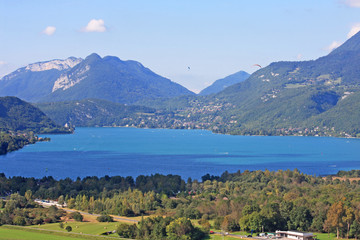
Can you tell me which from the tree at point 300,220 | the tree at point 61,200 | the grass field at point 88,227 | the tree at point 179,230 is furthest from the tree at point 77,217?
the tree at point 300,220

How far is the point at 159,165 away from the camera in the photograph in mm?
94188

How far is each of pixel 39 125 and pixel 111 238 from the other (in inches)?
6058

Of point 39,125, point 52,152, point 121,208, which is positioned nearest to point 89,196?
point 121,208

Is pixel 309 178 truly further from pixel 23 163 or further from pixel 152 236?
pixel 23 163

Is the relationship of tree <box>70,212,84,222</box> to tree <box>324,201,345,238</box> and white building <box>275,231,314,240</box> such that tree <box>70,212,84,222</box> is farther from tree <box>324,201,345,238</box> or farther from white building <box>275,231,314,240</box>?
A: tree <box>324,201,345,238</box>

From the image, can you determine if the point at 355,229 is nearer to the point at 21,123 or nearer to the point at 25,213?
the point at 25,213

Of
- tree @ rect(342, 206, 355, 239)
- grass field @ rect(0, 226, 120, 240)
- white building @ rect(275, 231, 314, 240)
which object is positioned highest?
tree @ rect(342, 206, 355, 239)

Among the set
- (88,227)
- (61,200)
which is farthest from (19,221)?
(61,200)

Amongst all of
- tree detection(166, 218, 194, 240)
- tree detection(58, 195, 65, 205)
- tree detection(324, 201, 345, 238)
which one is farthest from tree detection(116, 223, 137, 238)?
tree detection(324, 201, 345, 238)

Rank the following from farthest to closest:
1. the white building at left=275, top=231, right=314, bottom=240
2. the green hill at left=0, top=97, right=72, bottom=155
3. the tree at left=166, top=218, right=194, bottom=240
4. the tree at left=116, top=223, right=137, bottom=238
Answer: the green hill at left=0, top=97, right=72, bottom=155
the tree at left=116, top=223, right=137, bottom=238
the tree at left=166, top=218, right=194, bottom=240
the white building at left=275, top=231, right=314, bottom=240

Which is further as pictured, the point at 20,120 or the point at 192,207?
the point at 20,120

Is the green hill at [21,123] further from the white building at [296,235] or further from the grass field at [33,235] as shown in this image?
the white building at [296,235]

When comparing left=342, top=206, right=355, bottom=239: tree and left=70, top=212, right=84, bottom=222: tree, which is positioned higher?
left=342, top=206, right=355, bottom=239: tree

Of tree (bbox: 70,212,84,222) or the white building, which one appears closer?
the white building
